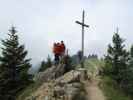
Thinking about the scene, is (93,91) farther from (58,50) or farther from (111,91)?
(58,50)

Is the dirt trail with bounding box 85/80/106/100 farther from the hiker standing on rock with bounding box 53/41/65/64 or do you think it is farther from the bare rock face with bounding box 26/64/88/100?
the hiker standing on rock with bounding box 53/41/65/64

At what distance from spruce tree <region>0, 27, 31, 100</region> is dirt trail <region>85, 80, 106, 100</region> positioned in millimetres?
8258

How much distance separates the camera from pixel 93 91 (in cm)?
2375

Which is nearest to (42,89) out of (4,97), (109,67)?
(4,97)

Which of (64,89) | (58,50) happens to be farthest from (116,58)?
(64,89)

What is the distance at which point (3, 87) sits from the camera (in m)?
31.8

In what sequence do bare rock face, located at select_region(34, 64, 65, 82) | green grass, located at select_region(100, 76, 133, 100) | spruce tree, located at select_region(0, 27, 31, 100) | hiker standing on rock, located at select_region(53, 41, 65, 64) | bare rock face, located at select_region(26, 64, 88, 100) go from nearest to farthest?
bare rock face, located at select_region(26, 64, 88, 100)
green grass, located at select_region(100, 76, 133, 100)
bare rock face, located at select_region(34, 64, 65, 82)
hiker standing on rock, located at select_region(53, 41, 65, 64)
spruce tree, located at select_region(0, 27, 31, 100)

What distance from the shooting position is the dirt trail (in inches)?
888

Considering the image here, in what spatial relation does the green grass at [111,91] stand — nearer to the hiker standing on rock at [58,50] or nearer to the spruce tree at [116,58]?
the hiker standing on rock at [58,50]

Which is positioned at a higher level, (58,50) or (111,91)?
(58,50)

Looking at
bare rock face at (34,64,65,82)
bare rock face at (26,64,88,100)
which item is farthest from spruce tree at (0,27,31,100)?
bare rock face at (26,64,88,100)

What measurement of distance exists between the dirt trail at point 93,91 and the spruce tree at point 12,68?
826 cm

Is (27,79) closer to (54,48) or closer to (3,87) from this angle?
(3,87)

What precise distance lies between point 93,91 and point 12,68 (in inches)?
459
